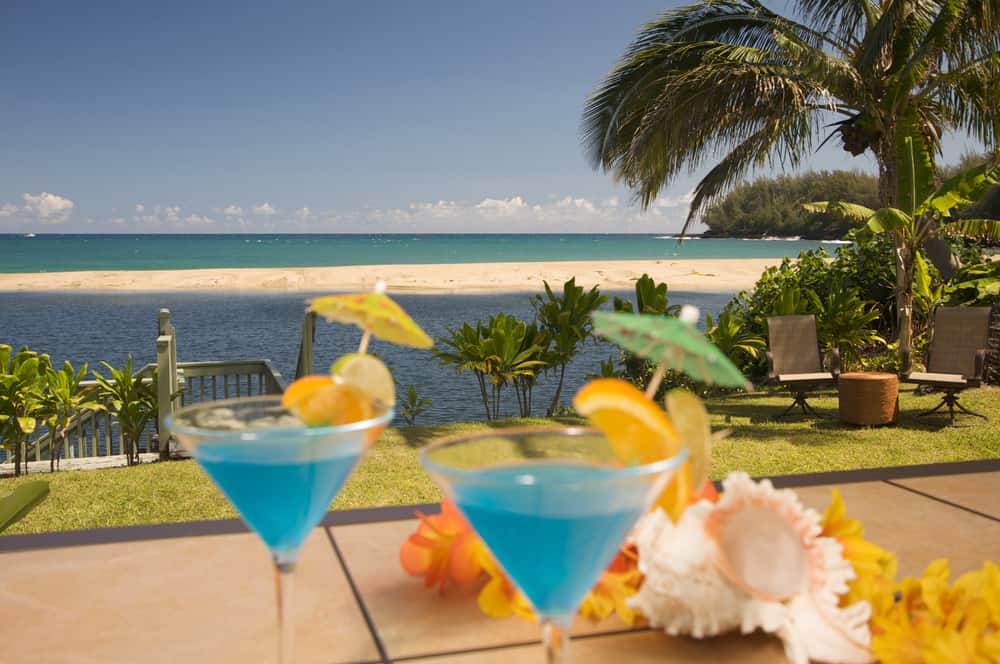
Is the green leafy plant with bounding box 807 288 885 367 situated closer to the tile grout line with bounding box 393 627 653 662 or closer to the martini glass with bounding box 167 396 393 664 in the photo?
the tile grout line with bounding box 393 627 653 662

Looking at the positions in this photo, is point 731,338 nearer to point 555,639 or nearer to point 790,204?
point 555,639

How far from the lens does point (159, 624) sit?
0.93m

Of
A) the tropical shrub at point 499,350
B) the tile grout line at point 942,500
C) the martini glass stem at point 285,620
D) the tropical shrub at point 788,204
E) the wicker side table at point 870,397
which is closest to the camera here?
the martini glass stem at point 285,620

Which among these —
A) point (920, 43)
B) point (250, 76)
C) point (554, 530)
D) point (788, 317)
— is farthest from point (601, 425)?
point (250, 76)

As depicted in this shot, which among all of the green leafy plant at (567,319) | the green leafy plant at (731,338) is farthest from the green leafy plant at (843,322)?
the green leafy plant at (567,319)

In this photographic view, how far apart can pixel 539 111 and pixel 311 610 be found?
6844 centimetres

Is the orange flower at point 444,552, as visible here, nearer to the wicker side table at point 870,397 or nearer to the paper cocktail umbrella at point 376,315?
the paper cocktail umbrella at point 376,315

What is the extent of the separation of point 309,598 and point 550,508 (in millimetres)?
553

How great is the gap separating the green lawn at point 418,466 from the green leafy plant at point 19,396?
373 mm

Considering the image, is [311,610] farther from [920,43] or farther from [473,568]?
[920,43]

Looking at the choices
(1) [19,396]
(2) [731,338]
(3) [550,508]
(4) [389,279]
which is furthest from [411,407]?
(4) [389,279]

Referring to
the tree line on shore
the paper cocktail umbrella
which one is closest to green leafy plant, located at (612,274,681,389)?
the paper cocktail umbrella

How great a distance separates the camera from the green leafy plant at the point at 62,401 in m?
6.33

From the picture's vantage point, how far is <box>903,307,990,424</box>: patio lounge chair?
730 centimetres
